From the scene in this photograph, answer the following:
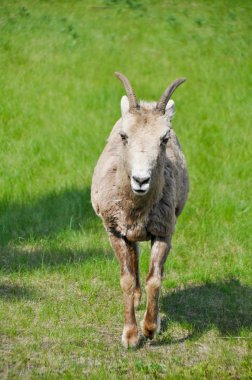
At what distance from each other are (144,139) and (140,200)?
63cm

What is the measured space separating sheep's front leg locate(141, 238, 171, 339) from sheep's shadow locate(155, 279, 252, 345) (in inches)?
11.6

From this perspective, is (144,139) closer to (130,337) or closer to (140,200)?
(140,200)

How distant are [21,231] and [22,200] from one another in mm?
1054

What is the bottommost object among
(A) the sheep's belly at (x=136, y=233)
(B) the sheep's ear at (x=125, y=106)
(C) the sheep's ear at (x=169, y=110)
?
(A) the sheep's belly at (x=136, y=233)

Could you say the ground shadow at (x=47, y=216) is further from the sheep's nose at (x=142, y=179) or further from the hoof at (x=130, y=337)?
the sheep's nose at (x=142, y=179)

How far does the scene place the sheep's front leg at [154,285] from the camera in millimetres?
7078

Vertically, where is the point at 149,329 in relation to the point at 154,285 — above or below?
below

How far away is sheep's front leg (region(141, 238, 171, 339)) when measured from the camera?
7078 millimetres

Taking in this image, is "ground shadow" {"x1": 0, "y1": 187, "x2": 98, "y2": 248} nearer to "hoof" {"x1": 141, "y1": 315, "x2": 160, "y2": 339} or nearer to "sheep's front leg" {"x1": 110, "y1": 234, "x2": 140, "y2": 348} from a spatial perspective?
"sheep's front leg" {"x1": 110, "y1": 234, "x2": 140, "y2": 348}

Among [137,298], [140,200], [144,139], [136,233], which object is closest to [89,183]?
[137,298]

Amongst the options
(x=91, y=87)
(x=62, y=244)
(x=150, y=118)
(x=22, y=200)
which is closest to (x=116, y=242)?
(x=150, y=118)

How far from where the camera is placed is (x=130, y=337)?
7.07 m

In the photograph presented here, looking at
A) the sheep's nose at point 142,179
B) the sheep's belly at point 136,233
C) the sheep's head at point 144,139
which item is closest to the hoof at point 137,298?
the sheep's belly at point 136,233

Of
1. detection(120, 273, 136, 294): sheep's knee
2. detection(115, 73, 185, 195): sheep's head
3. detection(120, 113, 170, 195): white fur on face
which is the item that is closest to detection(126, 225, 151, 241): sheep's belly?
detection(120, 273, 136, 294): sheep's knee
